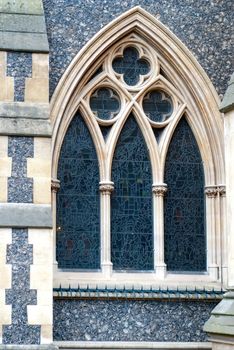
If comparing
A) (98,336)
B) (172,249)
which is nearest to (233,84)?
(172,249)

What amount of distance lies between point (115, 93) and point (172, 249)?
6.69ft

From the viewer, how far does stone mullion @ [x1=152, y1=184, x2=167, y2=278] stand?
1277 cm

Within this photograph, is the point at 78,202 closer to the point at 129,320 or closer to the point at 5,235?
the point at 129,320

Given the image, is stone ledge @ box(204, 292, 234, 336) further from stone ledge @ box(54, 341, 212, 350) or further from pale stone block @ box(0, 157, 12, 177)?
pale stone block @ box(0, 157, 12, 177)

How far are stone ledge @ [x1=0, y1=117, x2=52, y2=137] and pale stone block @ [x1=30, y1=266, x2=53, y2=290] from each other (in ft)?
4.76

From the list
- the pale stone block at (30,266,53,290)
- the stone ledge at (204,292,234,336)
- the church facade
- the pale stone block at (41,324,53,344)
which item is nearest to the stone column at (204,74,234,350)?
the stone ledge at (204,292,234,336)

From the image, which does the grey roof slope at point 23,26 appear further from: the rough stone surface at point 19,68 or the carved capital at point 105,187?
the carved capital at point 105,187

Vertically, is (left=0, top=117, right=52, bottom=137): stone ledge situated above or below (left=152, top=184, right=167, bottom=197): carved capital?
above

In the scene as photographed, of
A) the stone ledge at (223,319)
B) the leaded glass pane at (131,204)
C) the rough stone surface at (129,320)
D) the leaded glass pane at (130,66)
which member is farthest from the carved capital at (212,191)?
the stone ledge at (223,319)

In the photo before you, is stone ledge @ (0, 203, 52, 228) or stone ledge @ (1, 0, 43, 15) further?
stone ledge @ (1, 0, 43, 15)

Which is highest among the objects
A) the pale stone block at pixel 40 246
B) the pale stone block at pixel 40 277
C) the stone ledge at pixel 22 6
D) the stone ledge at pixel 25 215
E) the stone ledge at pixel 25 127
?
the stone ledge at pixel 22 6

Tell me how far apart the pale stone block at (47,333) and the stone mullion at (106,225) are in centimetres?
149

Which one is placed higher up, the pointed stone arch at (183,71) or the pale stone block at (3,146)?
the pointed stone arch at (183,71)

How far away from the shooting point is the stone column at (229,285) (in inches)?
434
